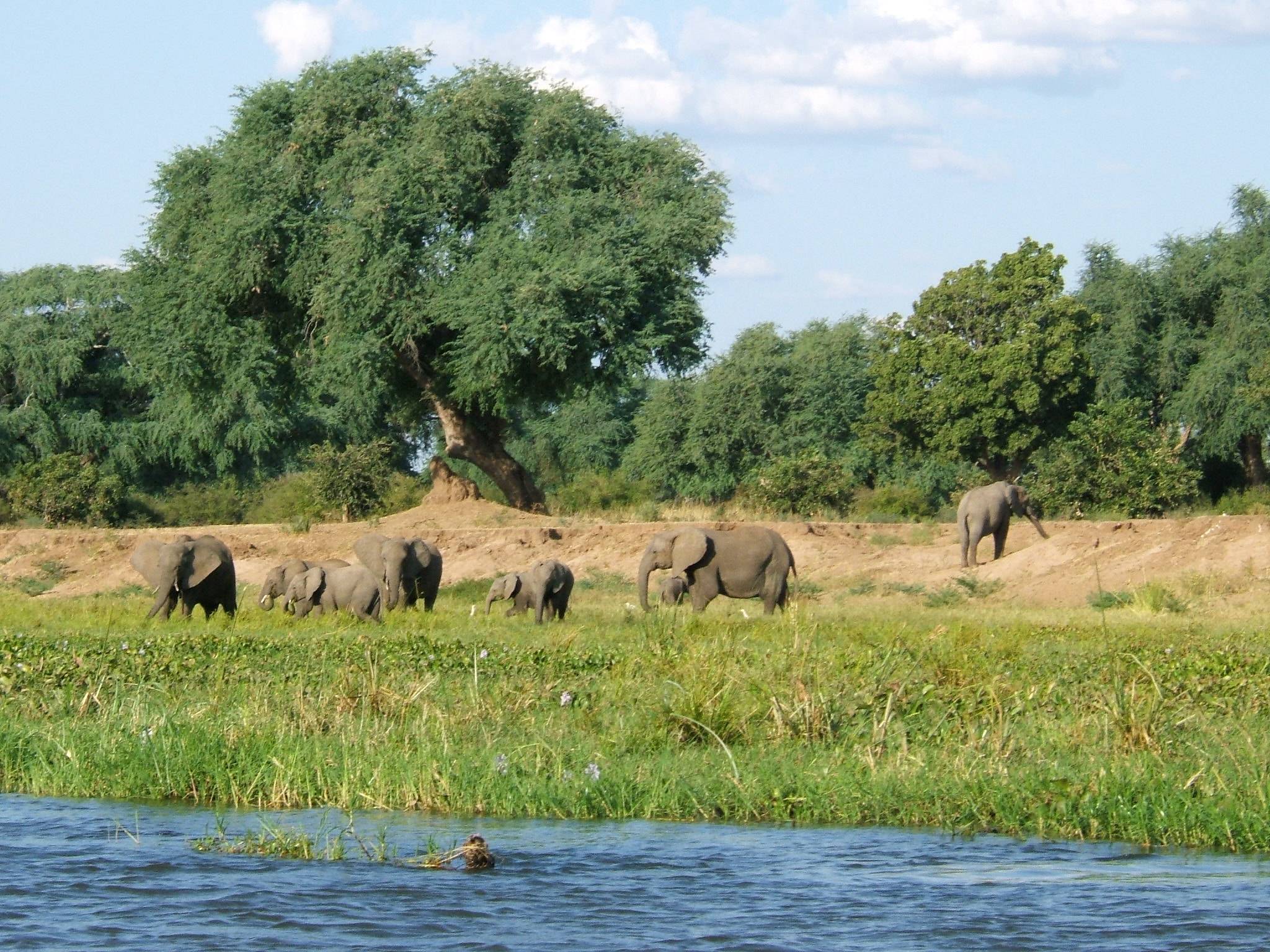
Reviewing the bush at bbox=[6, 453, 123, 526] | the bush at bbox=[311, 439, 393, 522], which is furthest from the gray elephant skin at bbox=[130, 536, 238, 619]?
the bush at bbox=[6, 453, 123, 526]

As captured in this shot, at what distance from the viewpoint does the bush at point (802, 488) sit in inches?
1693

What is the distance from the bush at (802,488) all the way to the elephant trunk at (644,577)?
1721cm

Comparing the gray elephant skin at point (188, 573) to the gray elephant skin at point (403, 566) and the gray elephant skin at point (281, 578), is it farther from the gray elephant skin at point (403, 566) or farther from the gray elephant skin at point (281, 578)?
the gray elephant skin at point (403, 566)

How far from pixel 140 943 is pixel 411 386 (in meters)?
35.0

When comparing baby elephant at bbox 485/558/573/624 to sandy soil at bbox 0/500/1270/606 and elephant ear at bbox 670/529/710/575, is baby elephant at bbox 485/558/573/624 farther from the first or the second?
sandy soil at bbox 0/500/1270/606

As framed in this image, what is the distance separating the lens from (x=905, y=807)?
35.9ft

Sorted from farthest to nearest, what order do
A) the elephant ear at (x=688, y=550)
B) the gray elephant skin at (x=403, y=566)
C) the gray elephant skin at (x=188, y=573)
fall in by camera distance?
the gray elephant skin at (x=403, y=566) < the elephant ear at (x=688, y=550) < the gray elephant skin at (x=188, y=573)

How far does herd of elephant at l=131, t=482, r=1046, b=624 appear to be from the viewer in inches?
941

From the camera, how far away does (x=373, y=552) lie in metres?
27.0

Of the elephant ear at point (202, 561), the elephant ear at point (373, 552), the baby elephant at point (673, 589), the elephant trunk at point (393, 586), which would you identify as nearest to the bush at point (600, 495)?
the elephant ear at point (373, 552)

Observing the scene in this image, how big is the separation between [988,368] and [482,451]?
50.7 ft

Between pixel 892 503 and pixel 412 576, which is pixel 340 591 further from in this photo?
pixel 892 503

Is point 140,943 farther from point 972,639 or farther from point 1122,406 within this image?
point 1122,406

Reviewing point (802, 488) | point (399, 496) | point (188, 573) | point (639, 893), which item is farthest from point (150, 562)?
point (399, 496)
